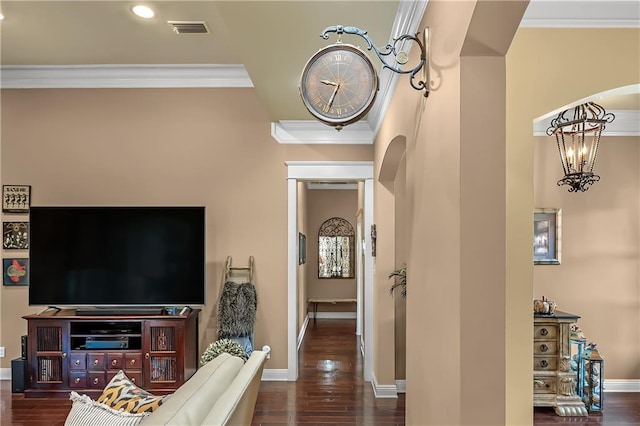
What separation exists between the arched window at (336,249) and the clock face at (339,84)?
7.10 metres

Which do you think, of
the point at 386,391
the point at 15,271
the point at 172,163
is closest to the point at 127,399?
the point at 386,391

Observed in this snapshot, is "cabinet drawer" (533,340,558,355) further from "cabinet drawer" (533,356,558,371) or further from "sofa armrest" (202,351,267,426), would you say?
"sofa armrest" (202,351,267,426)

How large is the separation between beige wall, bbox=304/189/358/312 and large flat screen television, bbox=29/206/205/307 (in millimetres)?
4549

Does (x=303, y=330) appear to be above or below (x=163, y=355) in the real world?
below

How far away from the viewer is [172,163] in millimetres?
4855

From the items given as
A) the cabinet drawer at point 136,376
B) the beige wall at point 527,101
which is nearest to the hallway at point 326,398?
the cabinet drawer at point 136,376

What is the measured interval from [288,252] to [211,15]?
8.16ft

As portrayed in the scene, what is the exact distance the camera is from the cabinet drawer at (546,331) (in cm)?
405

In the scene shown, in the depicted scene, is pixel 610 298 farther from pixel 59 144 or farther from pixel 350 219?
pixel 59 144

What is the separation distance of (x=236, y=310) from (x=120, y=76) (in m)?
2.81

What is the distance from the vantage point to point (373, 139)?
4891 millimetres

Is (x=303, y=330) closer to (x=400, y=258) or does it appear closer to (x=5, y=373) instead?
(x=400, y=258)

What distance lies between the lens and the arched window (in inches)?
354

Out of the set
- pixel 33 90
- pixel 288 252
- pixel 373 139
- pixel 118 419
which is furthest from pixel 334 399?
pixel 33 90
